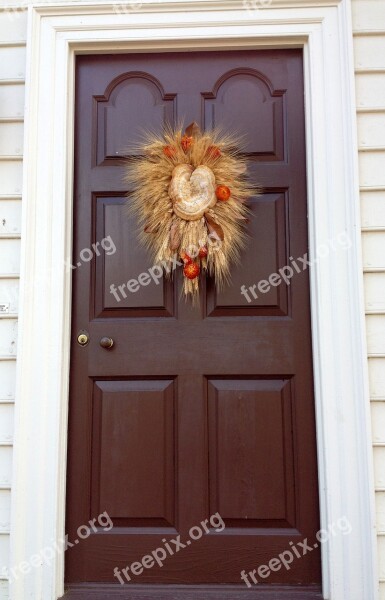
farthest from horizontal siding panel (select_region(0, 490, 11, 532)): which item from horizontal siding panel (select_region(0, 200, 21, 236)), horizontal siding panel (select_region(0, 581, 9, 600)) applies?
horizontal siding panel (select_region(0, 200, 21, 236))

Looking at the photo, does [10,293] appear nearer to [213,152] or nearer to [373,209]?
[213,152]

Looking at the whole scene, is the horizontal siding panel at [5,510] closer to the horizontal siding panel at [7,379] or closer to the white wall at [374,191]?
the horizontal siding panel at [7,379]

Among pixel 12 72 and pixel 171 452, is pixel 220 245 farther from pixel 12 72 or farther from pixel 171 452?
pixel 12 72

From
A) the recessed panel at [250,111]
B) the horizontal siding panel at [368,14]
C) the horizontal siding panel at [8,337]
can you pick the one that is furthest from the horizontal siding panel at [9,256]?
the horizontal siding panel at [368,14]

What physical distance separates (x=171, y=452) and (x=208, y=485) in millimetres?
175

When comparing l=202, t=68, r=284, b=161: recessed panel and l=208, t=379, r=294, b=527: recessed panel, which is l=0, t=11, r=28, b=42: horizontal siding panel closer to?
l=202, t=68, r=284, b=161: recessed panel

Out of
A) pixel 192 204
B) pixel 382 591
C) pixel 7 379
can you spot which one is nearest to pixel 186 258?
pixel 192 204

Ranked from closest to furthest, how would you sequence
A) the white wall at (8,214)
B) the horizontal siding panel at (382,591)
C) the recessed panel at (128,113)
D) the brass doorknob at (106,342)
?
the horizontal siding panel at (382,591), the white wall at (8,214), the brass doorknob at (106,342), the recessed panel at (128,113)

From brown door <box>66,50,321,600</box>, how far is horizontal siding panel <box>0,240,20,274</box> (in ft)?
0.70

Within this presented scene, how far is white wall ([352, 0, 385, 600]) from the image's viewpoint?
1856mm

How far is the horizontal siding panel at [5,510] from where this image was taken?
6.23 ft

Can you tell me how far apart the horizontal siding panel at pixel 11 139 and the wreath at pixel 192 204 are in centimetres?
45

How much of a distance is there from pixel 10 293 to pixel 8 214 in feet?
0.96

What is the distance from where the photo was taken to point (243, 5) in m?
2.07
